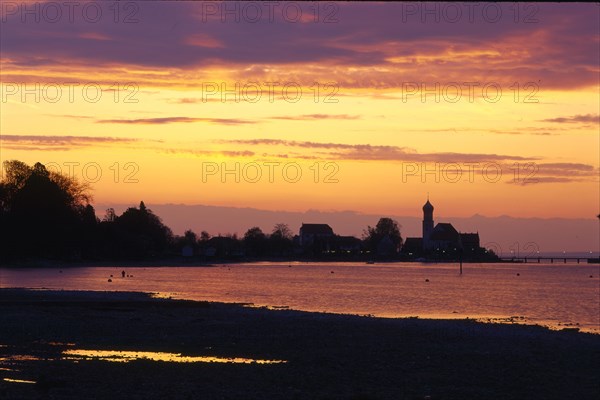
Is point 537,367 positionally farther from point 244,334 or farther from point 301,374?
point 244,334

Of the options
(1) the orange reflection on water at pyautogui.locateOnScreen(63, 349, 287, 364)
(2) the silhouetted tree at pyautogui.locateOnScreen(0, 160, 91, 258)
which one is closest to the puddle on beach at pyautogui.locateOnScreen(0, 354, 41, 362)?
(1) the orange reflection on water at pyautogui.locateOnScreen(63, 349, 287, 364)

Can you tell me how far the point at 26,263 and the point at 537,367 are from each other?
17848 cm

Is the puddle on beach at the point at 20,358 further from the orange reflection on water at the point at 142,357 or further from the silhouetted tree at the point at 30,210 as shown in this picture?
the silhouetted tree at the point at 30,210

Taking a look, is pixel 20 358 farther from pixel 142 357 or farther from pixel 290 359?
pixel 290 359

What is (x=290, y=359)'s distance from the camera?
103 ft

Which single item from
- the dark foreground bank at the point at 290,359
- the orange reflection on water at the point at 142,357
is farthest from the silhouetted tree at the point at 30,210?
the orange reflection on water at the point at 142,357

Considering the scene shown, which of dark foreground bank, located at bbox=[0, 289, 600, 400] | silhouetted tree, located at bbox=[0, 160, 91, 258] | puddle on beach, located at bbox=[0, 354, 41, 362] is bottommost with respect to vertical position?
dark foreground bank, located at bbox=[0, 289, 600, 400]

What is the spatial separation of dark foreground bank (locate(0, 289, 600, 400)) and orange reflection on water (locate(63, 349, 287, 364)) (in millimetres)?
674

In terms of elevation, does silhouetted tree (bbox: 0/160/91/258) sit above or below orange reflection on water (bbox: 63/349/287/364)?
above

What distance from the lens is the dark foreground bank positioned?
24.4 m

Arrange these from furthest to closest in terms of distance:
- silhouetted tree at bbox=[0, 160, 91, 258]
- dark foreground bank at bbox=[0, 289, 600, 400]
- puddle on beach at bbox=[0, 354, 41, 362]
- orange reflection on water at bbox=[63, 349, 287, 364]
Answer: silhouetted tree at bbox=[0, 160, 91, 258]
orange reflection on water at bbox=[63, 349, 287, 364]
puddle on beach at bbox=[0, 354, 41, 362]
dark foreground bank at bbox=[0, 289, 600, 400]

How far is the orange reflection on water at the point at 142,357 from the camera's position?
99.9 feet

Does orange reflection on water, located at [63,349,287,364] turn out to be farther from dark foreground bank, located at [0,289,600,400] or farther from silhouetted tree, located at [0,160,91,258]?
silhouetted tree, located at [0,160,91,258]

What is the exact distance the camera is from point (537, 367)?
99.1 ft
